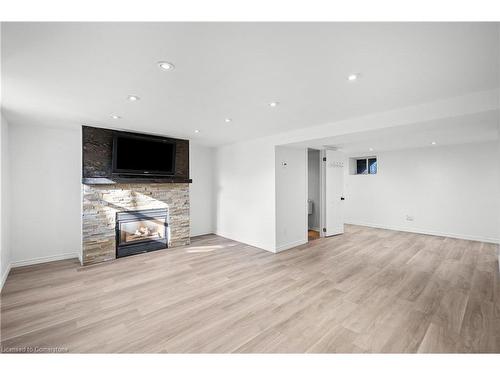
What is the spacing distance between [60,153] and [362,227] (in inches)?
306

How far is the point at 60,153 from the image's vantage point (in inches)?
157

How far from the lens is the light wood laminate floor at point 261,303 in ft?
6.26

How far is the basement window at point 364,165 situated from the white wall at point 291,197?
324cm

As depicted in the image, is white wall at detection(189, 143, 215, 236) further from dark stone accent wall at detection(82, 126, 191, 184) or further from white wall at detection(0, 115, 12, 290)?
white wall at detection(0, 115, 12, 290)

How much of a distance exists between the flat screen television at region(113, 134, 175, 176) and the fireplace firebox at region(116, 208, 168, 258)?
83 centimetres

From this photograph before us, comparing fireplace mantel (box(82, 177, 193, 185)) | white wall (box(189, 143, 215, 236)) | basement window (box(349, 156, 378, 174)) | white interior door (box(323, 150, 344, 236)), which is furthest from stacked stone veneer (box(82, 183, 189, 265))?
basement window (box(349, 156, 378, 174))

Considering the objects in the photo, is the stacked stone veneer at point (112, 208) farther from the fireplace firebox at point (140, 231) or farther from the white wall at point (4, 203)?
the white wall at point (4, 203)

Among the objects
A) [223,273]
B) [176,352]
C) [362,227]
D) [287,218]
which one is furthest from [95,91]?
[362,227]

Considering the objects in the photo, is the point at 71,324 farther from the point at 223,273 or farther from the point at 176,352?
the point at 223,273

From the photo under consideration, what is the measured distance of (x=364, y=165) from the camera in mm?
7297

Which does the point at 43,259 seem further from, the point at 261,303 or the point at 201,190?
the point at 261,303

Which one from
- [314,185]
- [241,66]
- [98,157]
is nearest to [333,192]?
[314,185]

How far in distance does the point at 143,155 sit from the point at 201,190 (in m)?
1.94

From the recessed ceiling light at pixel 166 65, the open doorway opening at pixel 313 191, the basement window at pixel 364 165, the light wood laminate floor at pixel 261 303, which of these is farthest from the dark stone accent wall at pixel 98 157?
the basement window at pixel 364 165
